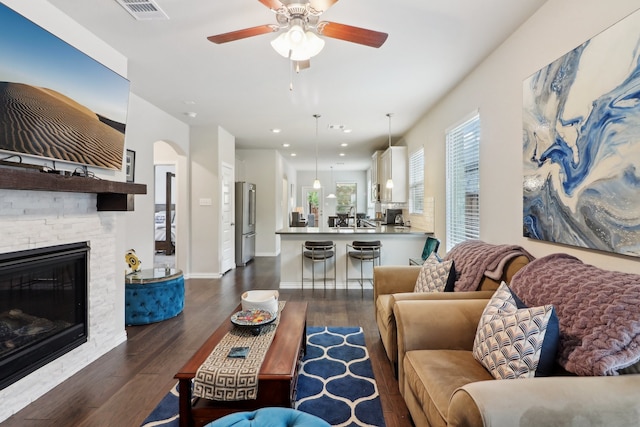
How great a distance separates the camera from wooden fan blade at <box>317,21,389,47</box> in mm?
1868

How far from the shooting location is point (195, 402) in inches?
67.1

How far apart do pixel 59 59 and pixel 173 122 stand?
2.92 m

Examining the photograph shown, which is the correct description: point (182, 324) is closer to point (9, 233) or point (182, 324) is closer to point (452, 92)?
point (9, 233)

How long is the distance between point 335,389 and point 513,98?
2.60 meters

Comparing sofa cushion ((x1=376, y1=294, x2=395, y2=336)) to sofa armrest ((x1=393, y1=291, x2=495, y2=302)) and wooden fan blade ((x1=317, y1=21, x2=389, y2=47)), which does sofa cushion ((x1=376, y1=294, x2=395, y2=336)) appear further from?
wooden fan blade ((x1=317, y1=21, x2=389, y2=47))

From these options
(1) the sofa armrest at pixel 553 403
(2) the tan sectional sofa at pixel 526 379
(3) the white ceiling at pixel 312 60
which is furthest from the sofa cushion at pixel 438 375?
(3) the white ceiling at pixel 312 60

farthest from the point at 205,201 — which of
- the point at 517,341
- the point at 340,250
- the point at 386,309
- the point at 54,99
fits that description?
the point at 517,341

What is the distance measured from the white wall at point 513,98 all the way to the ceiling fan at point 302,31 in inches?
45.4

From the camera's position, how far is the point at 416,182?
5.59m

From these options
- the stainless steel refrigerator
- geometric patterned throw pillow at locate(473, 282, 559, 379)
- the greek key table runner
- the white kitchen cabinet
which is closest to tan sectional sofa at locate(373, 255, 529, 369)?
geometric patterned throw pillow at locate(473, 282, 559, 379)

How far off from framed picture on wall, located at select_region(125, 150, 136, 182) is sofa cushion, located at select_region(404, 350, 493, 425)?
3.71 m

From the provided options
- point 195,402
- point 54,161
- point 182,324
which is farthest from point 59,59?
point 182,324

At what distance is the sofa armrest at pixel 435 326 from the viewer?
6.03ft

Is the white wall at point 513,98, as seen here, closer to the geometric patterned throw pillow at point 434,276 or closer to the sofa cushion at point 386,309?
the geometric patterned throw pillow at point 434,276
